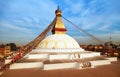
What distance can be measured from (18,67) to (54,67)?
337 cm

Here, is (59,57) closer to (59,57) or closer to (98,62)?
(59,57)

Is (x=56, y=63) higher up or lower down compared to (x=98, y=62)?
higher up

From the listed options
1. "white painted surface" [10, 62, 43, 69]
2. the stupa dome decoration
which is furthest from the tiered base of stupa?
the stupa dome decoration

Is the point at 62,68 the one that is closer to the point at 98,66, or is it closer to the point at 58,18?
the point at 98,66

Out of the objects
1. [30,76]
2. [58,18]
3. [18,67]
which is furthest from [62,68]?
[58,18]

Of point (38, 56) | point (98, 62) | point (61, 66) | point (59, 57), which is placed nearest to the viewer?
point (61, 66)

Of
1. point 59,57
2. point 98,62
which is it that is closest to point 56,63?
point 59,57

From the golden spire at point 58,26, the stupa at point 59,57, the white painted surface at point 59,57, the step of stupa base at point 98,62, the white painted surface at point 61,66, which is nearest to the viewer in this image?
the white painted surface at point 61,66

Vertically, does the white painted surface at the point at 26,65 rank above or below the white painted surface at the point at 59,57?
below

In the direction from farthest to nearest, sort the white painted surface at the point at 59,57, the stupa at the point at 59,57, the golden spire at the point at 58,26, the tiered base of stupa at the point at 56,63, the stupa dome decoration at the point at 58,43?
1. the golden spire at the point at 58,26
2. the stupa dome decoration at the point at 58,43
3. the white painted surface at the point at 59,57
4. the stupa at the point at 59,57
5. the tiered base of stupa at the point at 56,63

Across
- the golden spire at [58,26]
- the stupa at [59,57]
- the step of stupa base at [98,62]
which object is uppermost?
the golden spire at [58,26]

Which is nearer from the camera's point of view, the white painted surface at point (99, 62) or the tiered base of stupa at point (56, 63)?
the tiered base of stupa at point (56, 63)

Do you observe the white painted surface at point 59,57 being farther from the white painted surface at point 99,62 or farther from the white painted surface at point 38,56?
the white painted surface at point 99,62

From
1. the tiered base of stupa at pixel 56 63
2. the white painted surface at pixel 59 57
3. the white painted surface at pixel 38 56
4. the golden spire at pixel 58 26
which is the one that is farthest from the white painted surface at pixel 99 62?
the golden spire at pixel 58 26
